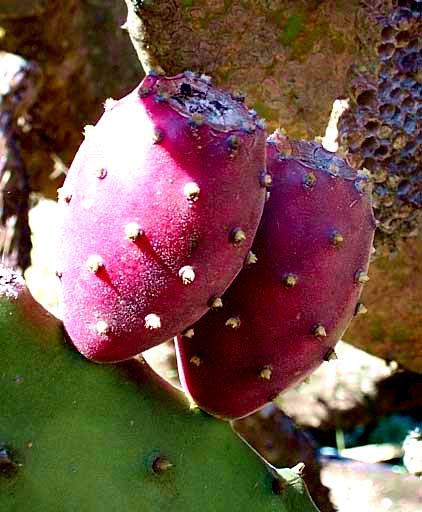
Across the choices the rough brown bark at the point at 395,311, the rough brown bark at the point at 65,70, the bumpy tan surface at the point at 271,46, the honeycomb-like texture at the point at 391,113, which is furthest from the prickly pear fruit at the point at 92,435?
the rough brown bark at the point at 65,70

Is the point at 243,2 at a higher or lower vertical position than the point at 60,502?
higher

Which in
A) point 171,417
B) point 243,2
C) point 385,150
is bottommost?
point 385,150

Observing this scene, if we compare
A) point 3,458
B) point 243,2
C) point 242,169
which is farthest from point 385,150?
point 3,458

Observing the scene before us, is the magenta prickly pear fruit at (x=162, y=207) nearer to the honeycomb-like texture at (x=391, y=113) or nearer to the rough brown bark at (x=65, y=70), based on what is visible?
the honeycomb-like texture at (x=391, y=113)

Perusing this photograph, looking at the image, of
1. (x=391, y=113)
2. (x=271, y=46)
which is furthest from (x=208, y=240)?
(x=391, y=113)

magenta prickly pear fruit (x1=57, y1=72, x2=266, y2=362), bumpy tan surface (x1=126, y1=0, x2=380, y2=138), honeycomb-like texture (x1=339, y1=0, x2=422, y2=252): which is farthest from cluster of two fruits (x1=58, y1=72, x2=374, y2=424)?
honeycomb-like texture (x1=339, y1=0, x2=422, y2=252)

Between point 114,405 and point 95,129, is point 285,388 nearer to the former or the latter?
point 114,405

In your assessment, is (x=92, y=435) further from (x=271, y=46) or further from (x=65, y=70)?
(x=65, y=70)

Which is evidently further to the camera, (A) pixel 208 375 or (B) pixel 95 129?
(A) pixel 208 375
